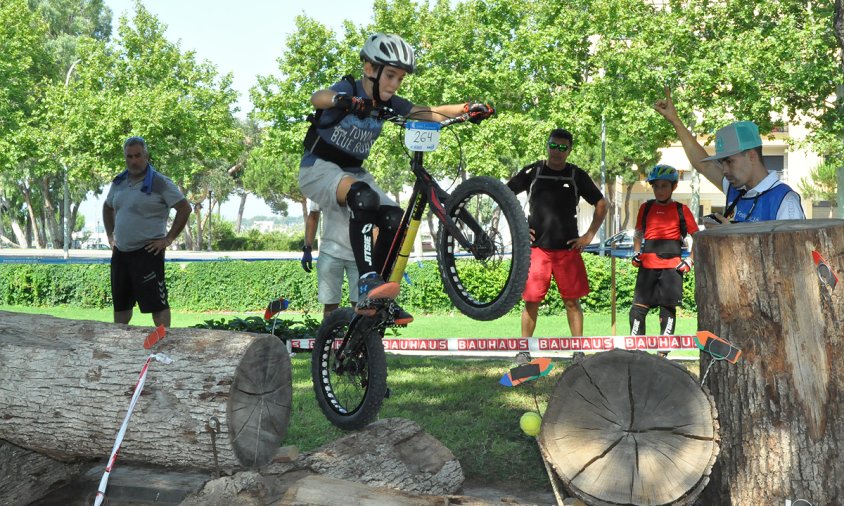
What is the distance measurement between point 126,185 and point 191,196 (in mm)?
61383

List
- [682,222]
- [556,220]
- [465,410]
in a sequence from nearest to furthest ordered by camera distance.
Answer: [465,410], [556,220], [682,222]

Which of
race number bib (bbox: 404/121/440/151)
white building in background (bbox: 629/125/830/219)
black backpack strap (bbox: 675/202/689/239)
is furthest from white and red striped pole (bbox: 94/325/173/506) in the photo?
white building in background (bbox: 629/125/830/219)

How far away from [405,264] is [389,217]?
35 centimetres

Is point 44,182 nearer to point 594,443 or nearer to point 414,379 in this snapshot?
point 414,379

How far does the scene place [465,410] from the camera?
265 inches

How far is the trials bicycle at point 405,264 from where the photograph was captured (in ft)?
13.8

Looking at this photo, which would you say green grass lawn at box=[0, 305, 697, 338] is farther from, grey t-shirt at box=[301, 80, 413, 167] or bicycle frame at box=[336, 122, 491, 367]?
bicycle frame at box=[336, 122, 491, 367]

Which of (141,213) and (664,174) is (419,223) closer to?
(141,213)

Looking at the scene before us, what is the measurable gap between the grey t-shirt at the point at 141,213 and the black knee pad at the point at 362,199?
3.27m

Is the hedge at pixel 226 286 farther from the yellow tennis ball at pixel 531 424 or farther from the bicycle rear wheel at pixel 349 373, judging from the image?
the yellow tennis ball at pixel 531 424

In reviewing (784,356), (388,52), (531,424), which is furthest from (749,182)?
(388,52)

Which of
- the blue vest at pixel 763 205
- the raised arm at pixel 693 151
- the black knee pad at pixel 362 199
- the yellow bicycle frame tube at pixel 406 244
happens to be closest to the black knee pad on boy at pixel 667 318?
the raised arm at pixel 693 151

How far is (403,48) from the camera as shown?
4.77 m

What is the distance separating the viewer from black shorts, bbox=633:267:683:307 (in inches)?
328
